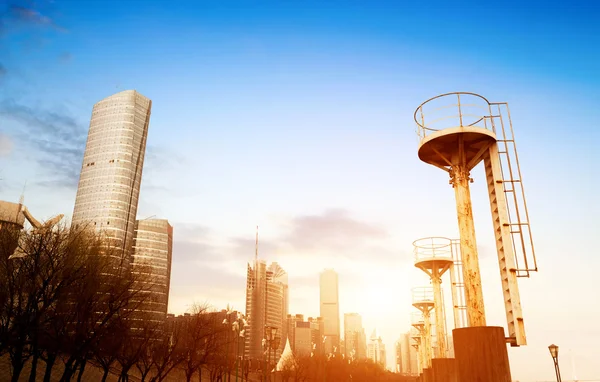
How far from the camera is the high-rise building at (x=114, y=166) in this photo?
17238cm

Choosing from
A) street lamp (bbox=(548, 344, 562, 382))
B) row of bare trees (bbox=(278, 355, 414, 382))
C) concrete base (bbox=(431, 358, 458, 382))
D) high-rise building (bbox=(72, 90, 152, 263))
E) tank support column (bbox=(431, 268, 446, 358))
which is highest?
high-rise building (bbox=(72, 90, 152, 263))

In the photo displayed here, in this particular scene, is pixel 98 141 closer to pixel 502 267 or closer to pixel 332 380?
pixel 332 380

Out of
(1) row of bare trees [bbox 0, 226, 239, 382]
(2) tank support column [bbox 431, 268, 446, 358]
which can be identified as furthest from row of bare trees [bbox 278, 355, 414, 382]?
(1) row of bare trees [bbox 0, 226, 239, 382]

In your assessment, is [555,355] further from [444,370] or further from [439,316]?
[439,316]

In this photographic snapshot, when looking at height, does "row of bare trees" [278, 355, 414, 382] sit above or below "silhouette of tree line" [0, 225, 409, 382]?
below

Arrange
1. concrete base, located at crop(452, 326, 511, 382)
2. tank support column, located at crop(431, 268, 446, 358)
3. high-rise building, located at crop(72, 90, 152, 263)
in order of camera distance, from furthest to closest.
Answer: high-rise building, located at crop(72, 90, 152, 263)
tank support column, located at crop(431, 268, 446, 358)
concrete base, located at crop(452, 326, 511, 382)

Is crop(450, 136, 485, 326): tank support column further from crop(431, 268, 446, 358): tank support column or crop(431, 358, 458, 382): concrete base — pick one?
crop(431, 268, 446, 358): tank support column

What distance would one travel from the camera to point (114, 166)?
179 m

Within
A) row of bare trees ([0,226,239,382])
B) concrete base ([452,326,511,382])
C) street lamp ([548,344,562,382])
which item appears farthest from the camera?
row of bare trees ([0,226,239,382])

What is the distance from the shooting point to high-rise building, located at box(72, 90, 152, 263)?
172375mm

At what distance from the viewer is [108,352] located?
36.7 meters

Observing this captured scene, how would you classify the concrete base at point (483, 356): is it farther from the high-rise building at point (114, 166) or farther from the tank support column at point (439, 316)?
the high-rise building at point (114, 166)

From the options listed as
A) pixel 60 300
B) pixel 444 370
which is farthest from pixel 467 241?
pixel 60 300

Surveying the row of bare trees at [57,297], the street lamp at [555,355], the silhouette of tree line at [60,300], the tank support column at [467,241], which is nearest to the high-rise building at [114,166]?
the silhouette of tree line at [60,300]
